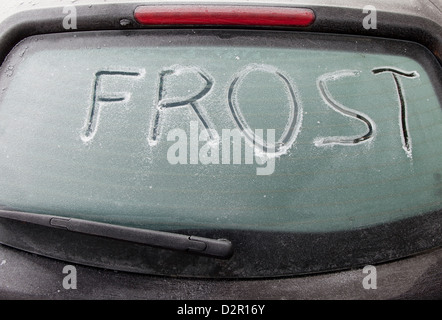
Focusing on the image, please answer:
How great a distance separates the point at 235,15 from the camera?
1653 millimetres

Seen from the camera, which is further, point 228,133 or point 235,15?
point 235,15

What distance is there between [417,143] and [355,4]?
0.60m

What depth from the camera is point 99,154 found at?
159 centimetres

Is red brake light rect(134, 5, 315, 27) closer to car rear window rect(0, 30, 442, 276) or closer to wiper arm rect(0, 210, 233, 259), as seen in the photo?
car rear window rect(0, 30, 442, 276)

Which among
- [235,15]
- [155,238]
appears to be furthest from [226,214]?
[235,15]

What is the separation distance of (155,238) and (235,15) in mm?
877

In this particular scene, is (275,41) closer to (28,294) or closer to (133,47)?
(133,47)

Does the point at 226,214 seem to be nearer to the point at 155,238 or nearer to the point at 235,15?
the point at 155,238

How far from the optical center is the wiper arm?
1.49 m

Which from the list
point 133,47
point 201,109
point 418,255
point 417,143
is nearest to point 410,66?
point 417,143

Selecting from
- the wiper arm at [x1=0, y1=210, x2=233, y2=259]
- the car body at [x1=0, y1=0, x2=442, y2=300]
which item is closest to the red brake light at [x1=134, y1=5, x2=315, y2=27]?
the car body at [x1=0, y1=0, x2=442, y2=300]

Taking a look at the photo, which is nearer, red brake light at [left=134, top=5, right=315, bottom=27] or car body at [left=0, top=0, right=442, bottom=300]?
car body at [left=0, top=0, right=442, bottom=300]

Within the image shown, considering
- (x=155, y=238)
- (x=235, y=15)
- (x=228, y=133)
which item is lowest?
(x=155, y=238)

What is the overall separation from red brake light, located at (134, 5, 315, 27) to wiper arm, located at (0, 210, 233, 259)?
0.80 metres
